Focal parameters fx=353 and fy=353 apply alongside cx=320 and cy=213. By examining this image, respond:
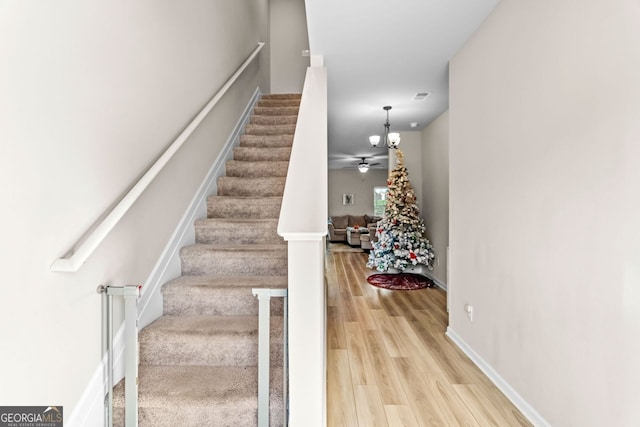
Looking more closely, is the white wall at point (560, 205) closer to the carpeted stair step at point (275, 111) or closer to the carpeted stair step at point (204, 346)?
the carpeted stair step at point (204, 346)

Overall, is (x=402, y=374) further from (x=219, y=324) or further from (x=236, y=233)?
(x=236, y=233)

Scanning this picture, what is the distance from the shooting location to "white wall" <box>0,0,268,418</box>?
1.18 m

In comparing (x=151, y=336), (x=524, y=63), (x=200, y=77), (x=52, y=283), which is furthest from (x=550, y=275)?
(x=200, y=77)

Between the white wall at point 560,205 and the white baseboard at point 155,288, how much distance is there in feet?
7.08

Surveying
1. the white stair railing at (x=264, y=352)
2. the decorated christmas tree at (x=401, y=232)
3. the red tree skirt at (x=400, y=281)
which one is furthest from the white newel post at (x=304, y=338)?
the decorated christmas tree at (x=401, y=232)

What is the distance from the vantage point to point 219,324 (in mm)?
1997

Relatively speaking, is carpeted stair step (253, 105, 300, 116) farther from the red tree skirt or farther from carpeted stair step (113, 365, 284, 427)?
Answer: carpeted stair step (113, 365, 284, 427)

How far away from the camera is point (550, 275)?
1.83 meters

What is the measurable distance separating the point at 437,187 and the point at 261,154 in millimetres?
3130

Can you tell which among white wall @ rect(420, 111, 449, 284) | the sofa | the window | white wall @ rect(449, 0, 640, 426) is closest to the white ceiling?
white wall @ rect(449, 0, 640, 426)

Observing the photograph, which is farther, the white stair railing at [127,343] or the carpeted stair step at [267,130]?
the carpeted stair step at [267,130]

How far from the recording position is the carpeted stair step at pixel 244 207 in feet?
9.58

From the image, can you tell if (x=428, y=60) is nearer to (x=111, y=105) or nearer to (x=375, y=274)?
(x=111, y=105)

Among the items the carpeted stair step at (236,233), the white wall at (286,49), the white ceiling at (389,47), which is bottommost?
the carpeted stair step at (236,233)
